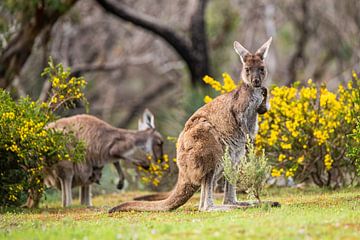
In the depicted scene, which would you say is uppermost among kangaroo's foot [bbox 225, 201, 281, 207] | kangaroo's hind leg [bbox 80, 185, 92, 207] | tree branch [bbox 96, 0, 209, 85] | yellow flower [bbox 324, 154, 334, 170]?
tree branch [bbox 96, 0, 209, 85]

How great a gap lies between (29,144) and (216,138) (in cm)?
295

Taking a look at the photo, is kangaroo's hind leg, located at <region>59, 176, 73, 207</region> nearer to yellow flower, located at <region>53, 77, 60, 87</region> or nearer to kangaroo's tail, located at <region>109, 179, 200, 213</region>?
yellow flower, located at <region>53, 77, 60, 87</region>

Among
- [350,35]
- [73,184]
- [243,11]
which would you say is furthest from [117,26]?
[73,184]

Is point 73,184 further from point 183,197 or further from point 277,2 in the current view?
point 277,2

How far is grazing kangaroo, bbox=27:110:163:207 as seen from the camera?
12.6 metres

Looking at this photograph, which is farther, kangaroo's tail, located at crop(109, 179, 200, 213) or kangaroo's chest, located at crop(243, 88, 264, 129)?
kangaroo's chest, located at crop(243, 88, 264, 129)

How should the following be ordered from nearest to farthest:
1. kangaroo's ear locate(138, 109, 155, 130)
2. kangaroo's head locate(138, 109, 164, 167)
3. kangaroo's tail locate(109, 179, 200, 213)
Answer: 1. kangaroo's tail locate(109, 179, 200, 213)
2. kangaroo's head locate(138, 109, 164, 167)
3. kangaroo's ear locate(138, 109, 155, 130)

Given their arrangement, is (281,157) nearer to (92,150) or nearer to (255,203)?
(255,203)

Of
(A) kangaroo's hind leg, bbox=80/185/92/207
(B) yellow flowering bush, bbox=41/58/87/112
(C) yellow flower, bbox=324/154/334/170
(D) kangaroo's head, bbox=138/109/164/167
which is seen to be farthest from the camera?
(D) kangaroo's head, bbox=138/109/164/167

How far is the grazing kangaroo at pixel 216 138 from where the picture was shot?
1031 cm

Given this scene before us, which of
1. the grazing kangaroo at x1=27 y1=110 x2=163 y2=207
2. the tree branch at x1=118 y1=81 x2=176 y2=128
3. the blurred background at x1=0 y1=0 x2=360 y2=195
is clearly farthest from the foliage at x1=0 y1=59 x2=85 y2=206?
the tree branch at x1=118 y1=81 x2=176 y2=128

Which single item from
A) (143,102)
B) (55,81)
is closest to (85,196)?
(55,81)

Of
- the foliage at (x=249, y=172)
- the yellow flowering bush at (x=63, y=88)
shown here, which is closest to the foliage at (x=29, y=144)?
the yellow flowering bush at (x=63, y=88)

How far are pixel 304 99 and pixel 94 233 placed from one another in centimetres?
576
